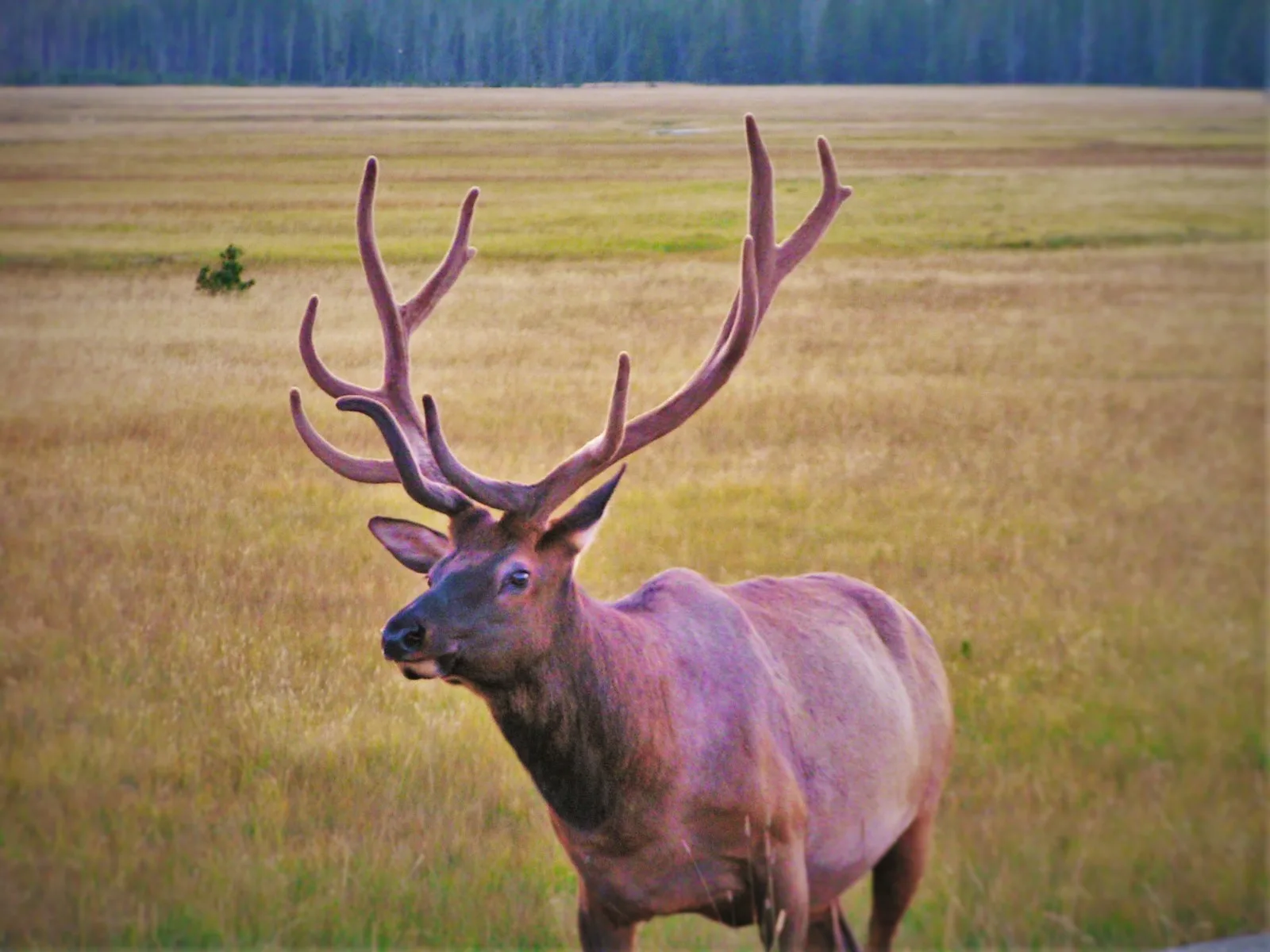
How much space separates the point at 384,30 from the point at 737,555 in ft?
8.35

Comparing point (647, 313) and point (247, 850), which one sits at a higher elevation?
point (647, 313)

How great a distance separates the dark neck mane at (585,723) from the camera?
3416mm

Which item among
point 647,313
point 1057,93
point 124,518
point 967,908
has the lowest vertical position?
point 967,908

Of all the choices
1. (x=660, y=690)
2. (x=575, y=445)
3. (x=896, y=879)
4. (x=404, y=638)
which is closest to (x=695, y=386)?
(x=660, y=690)

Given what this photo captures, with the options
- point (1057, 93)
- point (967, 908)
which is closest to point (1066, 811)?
point (967, 908)

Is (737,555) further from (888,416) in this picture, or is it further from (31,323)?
(31,323)

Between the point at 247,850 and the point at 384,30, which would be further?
the point at 384,30

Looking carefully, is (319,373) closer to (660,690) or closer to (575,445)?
(660,690)

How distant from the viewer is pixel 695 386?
3896mm

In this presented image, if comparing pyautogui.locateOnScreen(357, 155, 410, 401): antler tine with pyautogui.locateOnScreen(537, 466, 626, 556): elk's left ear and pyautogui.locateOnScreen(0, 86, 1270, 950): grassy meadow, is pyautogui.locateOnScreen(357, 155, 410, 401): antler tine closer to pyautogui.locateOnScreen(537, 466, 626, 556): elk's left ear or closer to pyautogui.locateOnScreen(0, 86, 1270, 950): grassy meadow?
pyautogui.locateOnScreen(537, 466, 626, 556): elk's left ear

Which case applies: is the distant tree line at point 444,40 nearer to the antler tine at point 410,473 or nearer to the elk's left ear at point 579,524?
the antler tine at point 410,473

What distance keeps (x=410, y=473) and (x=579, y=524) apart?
37cm

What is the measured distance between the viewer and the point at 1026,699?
5.85m

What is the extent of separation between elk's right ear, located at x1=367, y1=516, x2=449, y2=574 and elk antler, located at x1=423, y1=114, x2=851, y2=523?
15 centimetres
